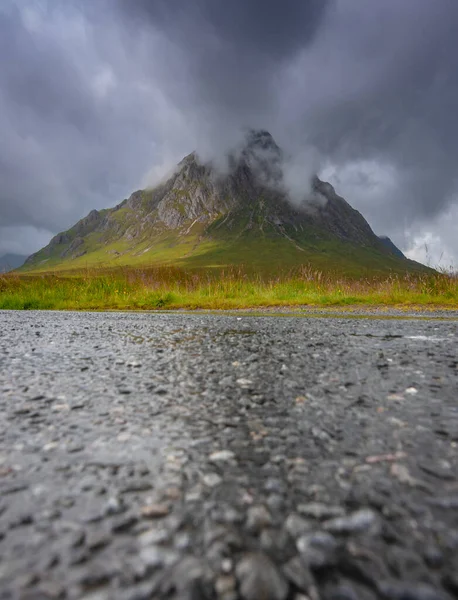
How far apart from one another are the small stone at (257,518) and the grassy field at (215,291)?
18258 mm

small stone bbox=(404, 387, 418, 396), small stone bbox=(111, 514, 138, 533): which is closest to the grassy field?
small stone bbox=(404, 387, 418, 396)

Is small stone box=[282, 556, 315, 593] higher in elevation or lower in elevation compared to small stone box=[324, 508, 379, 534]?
higher

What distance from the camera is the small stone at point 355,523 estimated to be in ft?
5.46

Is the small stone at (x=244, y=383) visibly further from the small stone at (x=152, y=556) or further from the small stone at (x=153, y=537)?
the small stone at (x=152, y=556)

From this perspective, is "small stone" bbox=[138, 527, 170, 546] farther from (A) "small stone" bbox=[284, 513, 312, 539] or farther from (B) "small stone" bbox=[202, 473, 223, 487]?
(A) "small stone" bbox=[284, 513, 312, 539]

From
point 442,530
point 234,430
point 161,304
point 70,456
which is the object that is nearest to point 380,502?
point 442,530

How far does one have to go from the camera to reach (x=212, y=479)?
6.95ft

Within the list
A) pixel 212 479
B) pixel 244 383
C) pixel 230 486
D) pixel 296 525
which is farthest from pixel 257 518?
pixel 244 383

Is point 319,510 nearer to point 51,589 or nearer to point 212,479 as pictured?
point 212,479

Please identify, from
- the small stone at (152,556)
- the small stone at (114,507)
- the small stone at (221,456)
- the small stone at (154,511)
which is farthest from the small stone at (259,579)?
the small stone at (221,456)

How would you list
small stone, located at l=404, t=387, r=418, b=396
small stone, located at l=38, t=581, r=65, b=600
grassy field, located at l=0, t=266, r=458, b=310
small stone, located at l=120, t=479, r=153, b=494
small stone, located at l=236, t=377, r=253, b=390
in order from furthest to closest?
grassy field, located at l=0, t=266, r=458, b=310
small stone, located at l=236, t=377, r=253, b=390
small stone, located at l=404, t=387, r=418, b=396
small stone, located at l=120, t=479, r=153, b=494
small stone, located at l=38, t=581, r=65, b=600

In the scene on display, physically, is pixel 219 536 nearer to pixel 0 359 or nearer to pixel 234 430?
pixel 234 430

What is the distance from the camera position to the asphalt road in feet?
4.50

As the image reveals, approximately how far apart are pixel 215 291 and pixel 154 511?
2110 cm
